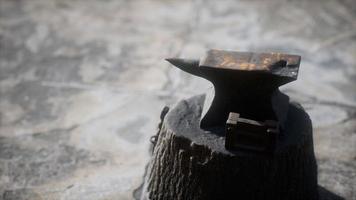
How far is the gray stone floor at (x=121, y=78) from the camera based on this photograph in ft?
11.9

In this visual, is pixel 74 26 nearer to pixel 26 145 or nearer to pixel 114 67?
pixel 114 67

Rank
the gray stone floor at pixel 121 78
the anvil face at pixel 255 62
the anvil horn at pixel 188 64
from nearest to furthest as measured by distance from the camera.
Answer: the anvil face at pixel 255 62 < the anvil horn at pixel 188 64 < the gray stone floor at pixel 121 78

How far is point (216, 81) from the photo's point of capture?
8.75ft

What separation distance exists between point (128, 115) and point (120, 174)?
2.92 feet

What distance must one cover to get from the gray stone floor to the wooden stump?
0.71m

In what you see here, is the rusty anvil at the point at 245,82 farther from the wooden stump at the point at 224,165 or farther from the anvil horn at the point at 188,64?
the wooden stump at the point at 224,165

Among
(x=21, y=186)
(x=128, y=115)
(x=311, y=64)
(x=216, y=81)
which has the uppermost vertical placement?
(x=216, y=81)

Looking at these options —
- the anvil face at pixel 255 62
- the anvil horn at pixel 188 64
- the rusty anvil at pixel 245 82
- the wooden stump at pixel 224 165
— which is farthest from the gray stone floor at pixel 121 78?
the anvil face at pixel 255 62

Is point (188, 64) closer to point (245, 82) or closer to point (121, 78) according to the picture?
point (245, 82)

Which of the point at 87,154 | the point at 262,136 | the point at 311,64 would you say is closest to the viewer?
the point at 262,136

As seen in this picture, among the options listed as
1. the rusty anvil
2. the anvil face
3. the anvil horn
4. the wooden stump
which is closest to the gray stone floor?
the wooden stump

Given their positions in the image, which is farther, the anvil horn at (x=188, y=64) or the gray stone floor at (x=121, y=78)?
the gray stone floor at (x=121, y=78)

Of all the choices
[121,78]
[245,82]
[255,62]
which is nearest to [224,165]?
[245,82]

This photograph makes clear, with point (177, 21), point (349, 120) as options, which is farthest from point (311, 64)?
point (177, 21)
